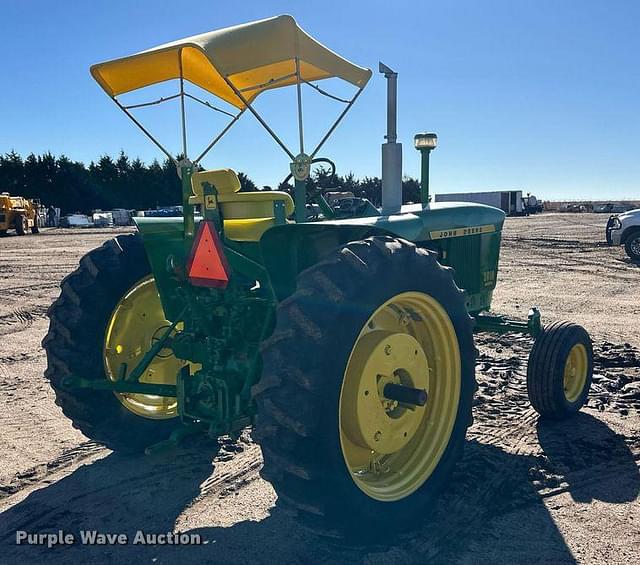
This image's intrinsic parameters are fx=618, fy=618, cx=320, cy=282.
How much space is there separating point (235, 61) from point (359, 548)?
235 centimetres

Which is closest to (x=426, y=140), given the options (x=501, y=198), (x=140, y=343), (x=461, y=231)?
(x=461, y=231)

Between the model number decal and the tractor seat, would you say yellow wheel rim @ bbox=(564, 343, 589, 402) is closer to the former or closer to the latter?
the model number decal

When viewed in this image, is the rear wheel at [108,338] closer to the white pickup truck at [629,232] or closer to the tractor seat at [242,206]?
the tractor seat at [242,206]

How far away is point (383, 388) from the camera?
2939 mm

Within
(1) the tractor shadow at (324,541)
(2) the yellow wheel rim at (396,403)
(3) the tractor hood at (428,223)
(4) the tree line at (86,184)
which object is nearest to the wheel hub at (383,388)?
(2) the yellow wheel rim at (396,403)

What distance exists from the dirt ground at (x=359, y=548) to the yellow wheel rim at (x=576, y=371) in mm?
205

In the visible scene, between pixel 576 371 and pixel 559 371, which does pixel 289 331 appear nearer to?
pixel 559 371

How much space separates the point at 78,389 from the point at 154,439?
1.93 ft

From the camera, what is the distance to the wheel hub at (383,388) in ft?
9.38

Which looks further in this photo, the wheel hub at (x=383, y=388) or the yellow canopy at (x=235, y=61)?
the yellow canopy at (x=235, y=61)

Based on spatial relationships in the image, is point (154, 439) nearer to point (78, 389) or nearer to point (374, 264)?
point (78, 389)

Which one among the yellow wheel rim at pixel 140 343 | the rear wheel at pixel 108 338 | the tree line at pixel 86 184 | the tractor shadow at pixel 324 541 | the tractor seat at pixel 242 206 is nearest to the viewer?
the tractor shadow at pixel 324 541

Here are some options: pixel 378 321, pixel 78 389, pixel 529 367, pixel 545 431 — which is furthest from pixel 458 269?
pixel 78 389

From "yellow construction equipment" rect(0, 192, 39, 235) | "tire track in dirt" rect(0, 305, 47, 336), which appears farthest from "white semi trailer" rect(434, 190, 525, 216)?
"tire track in dirt" rect(0, 305, 47, 336)
